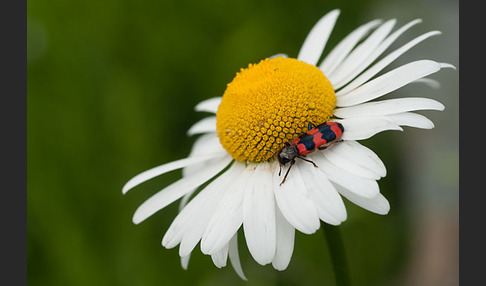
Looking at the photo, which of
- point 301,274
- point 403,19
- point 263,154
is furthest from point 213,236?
point 403,19

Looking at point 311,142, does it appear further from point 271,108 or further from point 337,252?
point 337,252

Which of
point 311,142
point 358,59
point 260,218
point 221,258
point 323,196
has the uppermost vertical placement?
point 358,59

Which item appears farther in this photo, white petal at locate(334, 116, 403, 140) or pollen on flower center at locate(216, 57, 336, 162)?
pollen on flower center at locate(216, 57, 336, 162)

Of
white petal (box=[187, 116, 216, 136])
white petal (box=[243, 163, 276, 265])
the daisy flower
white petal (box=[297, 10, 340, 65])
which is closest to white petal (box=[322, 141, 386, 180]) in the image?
the daisy flower

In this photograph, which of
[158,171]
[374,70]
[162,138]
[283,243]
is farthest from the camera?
[162,138]

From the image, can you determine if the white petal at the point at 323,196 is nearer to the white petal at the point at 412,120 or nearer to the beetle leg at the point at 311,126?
the beetle leg at the point at 311,126

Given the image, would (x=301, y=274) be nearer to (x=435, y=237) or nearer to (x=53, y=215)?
(x=435, y=237)

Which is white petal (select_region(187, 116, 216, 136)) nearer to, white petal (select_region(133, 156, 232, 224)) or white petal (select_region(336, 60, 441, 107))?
white petal (select_region(133, 156, 232, 224))

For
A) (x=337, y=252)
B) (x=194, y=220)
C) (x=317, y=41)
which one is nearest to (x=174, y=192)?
(x=194, y=220)
